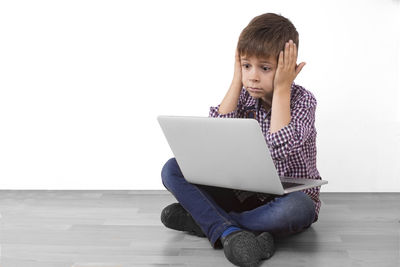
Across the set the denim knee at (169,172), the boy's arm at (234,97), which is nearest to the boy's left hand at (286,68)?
the boy's arm at (234,97)

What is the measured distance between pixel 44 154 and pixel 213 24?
36.2 inches

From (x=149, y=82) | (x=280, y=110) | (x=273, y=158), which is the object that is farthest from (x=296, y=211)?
(x=149, y=82)

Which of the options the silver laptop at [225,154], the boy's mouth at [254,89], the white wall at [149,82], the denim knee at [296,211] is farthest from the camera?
the white wall at [149,82]

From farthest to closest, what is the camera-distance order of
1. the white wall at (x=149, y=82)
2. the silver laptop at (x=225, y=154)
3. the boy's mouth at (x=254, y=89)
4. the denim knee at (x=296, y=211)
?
the white wall at (x=149, y=82) → the boy's mouth at (x=254, y=89) → the denim knee at (x=296, y=211) → the silver laptop at (x=225, y=154)

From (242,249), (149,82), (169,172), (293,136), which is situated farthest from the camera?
(149,82)

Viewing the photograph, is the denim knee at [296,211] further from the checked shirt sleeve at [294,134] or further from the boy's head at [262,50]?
the boy's head at [262,50]

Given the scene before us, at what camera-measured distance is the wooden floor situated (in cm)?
143

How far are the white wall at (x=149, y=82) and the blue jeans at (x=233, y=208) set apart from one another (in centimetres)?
74

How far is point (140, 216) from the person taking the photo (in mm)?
1906

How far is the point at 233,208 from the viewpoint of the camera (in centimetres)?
165

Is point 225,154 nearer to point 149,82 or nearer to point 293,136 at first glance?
point 293,136

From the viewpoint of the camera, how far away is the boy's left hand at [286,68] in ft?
4.95

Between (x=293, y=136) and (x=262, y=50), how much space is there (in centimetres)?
25

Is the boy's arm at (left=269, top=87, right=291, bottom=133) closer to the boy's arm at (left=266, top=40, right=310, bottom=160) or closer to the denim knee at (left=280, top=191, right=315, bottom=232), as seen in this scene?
the boy's arm at (left=266, top=40, right=310, bottom=160)
